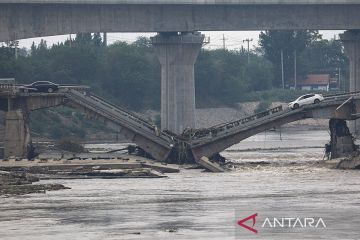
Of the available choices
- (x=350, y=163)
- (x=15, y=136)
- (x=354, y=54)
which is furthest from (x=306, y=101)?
(x=354, y=54)

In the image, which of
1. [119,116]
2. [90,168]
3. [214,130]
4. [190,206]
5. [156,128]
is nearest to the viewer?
[190,206]

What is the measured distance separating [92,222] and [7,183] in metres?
19.1

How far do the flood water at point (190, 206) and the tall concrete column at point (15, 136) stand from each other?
1394 centimetres

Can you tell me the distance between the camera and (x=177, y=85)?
437 ft

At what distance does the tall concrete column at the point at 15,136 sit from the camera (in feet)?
327

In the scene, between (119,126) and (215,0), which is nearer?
(119,126)

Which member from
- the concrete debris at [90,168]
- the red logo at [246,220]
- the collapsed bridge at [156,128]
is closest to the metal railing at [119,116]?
the collapsed bridge at [156,128]

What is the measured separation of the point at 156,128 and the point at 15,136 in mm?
9790

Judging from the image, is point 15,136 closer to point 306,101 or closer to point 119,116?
point 119,116

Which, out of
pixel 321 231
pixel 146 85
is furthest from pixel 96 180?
pixel 146 85

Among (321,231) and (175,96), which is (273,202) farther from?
(175,96)

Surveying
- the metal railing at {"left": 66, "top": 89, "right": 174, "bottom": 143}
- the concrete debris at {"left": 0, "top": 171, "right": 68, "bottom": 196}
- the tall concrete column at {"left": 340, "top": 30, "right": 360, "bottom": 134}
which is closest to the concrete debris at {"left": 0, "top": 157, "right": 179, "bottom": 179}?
the concrete debris at {"left": 0, "top": 171, "right": 68, "bottom": 196}

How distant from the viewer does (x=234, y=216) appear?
58625 millimetres

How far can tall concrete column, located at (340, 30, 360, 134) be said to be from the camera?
13275 cm
